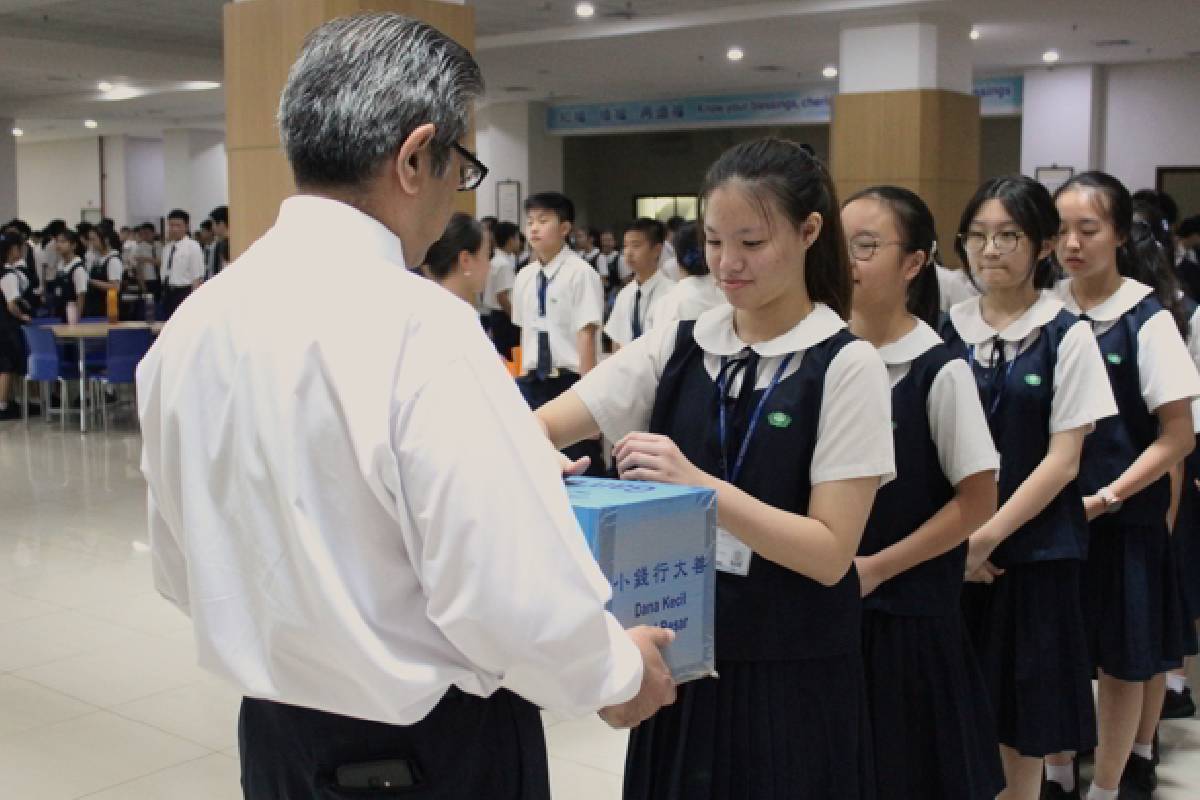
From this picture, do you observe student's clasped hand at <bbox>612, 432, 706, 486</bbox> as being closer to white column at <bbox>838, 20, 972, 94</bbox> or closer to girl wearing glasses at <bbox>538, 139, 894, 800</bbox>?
girl wearing glasses at <bbox>538, 139, 894, 800</bbox>

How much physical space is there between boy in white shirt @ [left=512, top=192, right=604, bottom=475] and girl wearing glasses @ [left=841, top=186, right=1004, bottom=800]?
535 centimetres

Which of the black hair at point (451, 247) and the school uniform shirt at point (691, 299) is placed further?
the school uniform shirt at point (691, 299)

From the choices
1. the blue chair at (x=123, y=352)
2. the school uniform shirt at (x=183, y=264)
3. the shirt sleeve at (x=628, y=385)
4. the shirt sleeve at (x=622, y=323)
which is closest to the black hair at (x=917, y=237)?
the shirt sleeve at (x=628, y=385)

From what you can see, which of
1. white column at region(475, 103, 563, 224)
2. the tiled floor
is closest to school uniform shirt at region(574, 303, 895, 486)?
the tiled floor

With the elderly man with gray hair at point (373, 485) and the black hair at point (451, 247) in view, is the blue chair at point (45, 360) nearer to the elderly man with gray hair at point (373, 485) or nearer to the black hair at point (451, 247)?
the black hair at point (451, 247)

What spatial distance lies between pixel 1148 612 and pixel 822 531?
195 cm

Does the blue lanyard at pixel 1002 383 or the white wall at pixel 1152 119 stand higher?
the white wall at pixel 1152 119

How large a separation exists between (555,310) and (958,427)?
5670 millimetres

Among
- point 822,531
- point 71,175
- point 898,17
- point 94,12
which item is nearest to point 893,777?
point 822,531

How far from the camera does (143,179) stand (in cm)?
2708

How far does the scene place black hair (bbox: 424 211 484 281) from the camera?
16.4ft

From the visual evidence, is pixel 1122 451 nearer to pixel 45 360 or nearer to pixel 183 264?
pixel 45 360

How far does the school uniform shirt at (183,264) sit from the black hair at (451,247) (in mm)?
11694

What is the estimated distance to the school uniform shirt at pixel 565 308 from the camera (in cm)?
791
